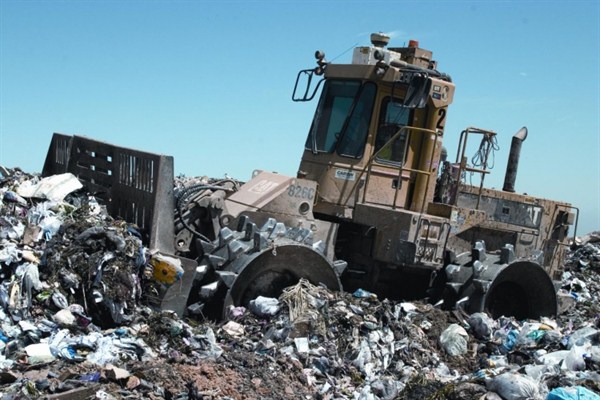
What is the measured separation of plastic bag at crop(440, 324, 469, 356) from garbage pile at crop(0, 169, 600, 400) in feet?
0.05

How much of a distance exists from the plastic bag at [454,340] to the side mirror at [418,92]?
2.25 meters

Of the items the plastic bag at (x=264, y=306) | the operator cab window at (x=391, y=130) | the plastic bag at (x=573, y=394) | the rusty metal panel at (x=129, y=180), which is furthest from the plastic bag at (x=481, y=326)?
the rusty metal panel at (x=129, y=180)

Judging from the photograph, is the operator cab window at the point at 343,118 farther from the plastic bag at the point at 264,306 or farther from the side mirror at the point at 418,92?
the plastic bag at the point at 264,306

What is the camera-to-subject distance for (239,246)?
755 centimetres

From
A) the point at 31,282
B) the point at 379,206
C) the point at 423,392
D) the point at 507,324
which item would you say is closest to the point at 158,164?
the point at 31,282

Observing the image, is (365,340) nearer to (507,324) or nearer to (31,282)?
(507,324)

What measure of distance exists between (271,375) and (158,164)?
253cm

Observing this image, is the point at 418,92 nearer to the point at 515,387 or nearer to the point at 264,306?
the point at 264,306

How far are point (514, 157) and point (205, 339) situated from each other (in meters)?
5.72

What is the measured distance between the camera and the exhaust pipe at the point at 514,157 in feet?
35.2

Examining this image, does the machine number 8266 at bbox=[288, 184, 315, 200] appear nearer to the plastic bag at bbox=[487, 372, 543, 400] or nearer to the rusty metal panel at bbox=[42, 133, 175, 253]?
the rusty metal panel at bbox=[42, 133, 175, 253]

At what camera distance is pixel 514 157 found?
10828 mm

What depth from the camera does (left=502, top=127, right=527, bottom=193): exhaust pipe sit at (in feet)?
35.2

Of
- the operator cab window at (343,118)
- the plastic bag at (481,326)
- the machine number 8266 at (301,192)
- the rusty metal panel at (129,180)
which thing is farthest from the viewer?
the operator cab window at (343,118)
